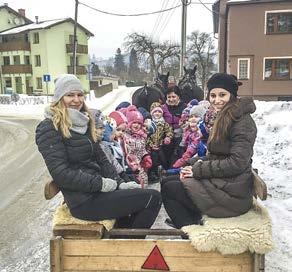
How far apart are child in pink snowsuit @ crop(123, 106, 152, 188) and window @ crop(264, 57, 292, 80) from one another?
26.4 meters

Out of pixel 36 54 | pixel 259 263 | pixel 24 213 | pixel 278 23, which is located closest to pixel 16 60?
pixel 36 54

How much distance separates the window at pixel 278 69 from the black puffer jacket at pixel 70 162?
2913 cm

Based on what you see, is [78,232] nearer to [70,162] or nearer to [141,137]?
[70,162]

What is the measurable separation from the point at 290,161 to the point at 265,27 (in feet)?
80.6

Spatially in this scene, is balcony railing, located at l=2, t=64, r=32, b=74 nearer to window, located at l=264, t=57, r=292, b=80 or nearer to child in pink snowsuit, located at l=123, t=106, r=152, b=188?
window, located at l=264, t=57, r=292, b=80

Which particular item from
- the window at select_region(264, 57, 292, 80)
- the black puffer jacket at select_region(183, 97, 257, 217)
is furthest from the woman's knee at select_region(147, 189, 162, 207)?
the window at select_region(264, 57, 292, 80)

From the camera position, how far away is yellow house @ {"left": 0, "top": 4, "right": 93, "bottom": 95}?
2000 inches

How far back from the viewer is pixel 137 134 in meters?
6.21

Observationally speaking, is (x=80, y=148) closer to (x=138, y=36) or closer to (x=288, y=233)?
(x=288, y=233)

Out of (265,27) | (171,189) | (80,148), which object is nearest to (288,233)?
(171,189)

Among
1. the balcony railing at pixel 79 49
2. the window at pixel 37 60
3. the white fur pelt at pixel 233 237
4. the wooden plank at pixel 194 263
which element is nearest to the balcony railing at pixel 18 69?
the window at pixel 37 60

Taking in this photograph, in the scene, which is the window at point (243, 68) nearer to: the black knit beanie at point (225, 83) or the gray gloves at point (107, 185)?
the black knit beanie at point (225, 83)

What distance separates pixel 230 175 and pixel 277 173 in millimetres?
4663

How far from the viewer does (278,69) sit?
31.0 meters
